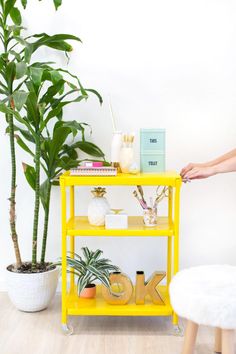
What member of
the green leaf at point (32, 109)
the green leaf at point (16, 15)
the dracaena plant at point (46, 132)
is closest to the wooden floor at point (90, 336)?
the dracaena plant at point (46, 132)

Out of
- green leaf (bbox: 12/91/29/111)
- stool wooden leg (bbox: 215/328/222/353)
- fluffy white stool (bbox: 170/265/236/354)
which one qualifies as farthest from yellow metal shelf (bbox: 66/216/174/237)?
green leaf (bbox: 12/91/29/111)

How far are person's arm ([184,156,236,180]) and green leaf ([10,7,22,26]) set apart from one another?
1254mm

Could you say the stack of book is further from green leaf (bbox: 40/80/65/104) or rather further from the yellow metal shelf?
green leaf (bbox: 40/80/65/104)

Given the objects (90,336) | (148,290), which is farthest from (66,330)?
(148,290)

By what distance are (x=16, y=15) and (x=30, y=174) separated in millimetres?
869

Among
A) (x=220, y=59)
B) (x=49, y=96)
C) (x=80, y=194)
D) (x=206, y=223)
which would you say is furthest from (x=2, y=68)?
(x=206, y=223)

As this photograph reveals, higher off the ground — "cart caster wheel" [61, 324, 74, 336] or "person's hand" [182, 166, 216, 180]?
"person's hand" [182, 166, 216, 180]

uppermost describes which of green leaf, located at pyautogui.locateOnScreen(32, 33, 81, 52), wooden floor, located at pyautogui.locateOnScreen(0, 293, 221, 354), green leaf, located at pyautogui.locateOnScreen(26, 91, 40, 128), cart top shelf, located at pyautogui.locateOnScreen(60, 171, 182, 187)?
green leaf, located at pyautogui.locateOnScreen(32, 33, 81, 52)

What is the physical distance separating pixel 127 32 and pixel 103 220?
1140 millimetres

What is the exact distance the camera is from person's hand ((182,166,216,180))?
2.69 metres

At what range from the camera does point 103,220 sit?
279cm

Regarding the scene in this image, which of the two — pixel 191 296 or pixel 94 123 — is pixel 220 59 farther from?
pixel 191 296

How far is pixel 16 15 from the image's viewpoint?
9.91 ft

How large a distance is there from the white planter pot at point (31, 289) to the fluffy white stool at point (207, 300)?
0.94 metres
